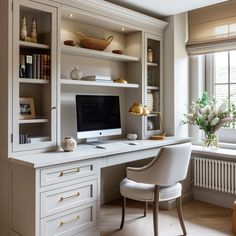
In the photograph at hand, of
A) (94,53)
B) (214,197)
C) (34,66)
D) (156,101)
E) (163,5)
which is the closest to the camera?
(34,66)

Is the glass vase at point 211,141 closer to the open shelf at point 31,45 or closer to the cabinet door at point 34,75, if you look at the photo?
the cabinet door at point 34,75

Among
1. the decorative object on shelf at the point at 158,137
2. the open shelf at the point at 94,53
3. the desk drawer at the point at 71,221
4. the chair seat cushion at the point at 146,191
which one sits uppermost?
the open shelf at the point at 94,53

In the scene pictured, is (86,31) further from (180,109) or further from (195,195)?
(195,195)

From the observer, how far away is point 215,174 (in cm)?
336

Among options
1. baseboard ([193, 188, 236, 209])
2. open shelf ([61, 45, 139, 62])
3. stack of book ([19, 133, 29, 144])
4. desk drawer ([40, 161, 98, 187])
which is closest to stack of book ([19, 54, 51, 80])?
open shelf ([61, 45, 139, 62])

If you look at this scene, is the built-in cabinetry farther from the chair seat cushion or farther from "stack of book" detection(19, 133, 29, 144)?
the chair seat cushion

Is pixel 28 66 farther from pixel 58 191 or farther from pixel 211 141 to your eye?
pixel 211 141

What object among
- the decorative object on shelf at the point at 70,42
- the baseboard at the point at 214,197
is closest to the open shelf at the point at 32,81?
the decorative object on shelf at the point at 70,42

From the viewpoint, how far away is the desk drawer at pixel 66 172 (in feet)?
6.91

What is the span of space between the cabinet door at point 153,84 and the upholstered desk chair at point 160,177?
0.97 m

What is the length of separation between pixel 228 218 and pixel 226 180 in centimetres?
42

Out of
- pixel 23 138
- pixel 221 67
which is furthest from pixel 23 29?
pixel 221 67

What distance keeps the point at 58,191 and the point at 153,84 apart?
1932 millimetres

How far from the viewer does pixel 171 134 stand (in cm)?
362
